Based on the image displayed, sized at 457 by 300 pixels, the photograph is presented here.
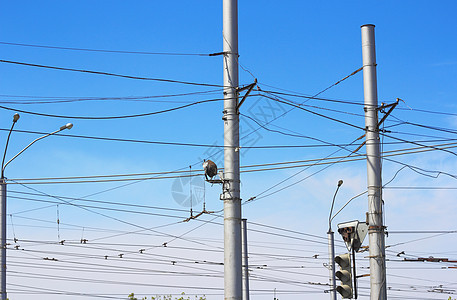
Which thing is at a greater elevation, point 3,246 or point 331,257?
point 331,257

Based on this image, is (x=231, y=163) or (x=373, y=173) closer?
(x=231, y=163)

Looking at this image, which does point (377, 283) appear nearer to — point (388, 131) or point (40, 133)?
point (388, 131)

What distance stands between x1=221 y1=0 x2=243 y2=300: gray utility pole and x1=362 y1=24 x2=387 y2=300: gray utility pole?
17.9 feet

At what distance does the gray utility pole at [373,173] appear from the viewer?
2064 cm

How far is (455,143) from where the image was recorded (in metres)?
25.7

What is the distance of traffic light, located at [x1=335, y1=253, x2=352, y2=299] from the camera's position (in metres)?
19.3

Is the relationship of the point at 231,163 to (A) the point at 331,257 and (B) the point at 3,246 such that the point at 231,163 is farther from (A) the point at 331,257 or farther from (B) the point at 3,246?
(A) the point at 331,257

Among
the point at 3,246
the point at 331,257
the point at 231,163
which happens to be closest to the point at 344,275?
the point at 231,163

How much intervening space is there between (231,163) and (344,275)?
200 inches

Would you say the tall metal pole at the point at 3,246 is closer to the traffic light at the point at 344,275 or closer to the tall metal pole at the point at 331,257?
the traffic light at the point at 344,275

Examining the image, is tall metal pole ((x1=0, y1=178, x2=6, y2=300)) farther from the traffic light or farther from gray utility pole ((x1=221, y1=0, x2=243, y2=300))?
the traffic light

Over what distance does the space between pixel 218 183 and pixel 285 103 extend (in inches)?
257

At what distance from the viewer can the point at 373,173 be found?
21.0m

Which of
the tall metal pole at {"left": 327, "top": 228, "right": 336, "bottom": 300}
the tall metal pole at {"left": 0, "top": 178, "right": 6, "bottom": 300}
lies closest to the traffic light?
the tall metal pole at {"left": 0, "top": 178, "right": 6, "bottom": 300}
